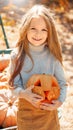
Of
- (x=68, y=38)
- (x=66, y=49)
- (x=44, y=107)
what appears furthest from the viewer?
(x=68, y=38)

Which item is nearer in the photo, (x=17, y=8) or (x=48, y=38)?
(x=48, y=38)

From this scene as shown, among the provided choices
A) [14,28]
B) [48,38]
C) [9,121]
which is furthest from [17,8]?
[48,38]

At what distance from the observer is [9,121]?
115 inches

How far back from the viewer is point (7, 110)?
2996 mm

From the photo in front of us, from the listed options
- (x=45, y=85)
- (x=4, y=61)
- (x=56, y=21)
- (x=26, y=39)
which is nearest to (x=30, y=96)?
(x=45, y=85)

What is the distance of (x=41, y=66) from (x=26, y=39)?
0.19 m

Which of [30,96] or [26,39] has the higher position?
[26,39]

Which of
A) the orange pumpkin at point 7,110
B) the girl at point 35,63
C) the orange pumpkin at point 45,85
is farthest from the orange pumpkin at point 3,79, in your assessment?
the orange pumpkin at point 45,85

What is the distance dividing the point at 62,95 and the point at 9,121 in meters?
0.83

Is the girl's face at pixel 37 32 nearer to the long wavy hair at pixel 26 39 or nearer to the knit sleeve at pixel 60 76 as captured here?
the long wavy hair at pixel 26 39

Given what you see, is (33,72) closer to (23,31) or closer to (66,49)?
(23,31)

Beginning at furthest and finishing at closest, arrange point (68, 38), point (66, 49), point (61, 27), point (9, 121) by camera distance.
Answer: point (61, 27) → point (68, 38) → point (66, 49) → point (9, 121)

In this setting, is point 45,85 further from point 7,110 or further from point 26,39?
point 7,110

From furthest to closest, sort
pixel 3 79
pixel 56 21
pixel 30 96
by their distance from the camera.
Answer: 1. pixel 56 21
2. pixel 3 79
3. pixel 30 96
